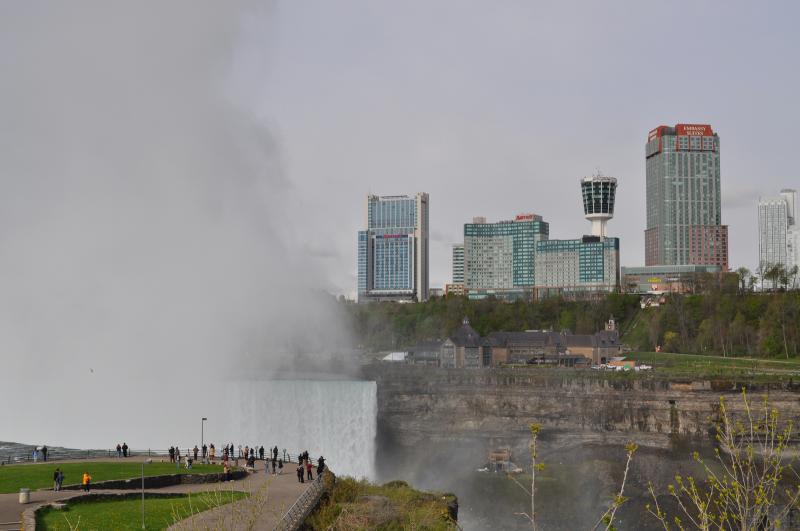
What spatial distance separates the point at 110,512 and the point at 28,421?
128 ft

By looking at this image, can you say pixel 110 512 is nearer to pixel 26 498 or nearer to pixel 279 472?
pixel 26 498

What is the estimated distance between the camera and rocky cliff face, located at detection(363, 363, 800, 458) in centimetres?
8125

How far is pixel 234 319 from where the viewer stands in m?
79.2

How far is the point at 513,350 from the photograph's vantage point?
11850 centimetres

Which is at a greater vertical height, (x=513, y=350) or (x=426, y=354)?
(x=513, y=350)

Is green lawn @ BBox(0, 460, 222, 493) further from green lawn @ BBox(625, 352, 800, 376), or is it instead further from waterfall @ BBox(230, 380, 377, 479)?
green lawn @ BBox(625, 352, 800, 376)

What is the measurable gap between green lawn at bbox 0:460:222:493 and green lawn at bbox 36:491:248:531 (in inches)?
179

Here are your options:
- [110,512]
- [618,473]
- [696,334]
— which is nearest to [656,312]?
[696,334]

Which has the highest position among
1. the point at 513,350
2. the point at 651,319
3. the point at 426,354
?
the point at 651,319

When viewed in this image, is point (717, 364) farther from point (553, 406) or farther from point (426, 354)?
point (426, 354)

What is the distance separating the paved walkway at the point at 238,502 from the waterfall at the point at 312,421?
34833mm

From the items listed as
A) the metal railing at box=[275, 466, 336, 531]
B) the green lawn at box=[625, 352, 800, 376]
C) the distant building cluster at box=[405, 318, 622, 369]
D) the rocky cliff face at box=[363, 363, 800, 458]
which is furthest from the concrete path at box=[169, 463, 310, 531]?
the distant building cluster at box=[405, 318, 622, 369]

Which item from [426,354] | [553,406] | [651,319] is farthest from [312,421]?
[651,319]

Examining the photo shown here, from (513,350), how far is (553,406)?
1209 inches
